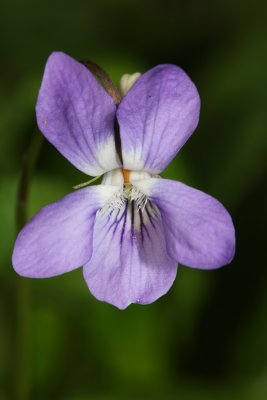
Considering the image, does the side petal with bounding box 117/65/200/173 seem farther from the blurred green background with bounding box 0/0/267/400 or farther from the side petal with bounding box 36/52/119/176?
the blurred green background with bounding box 0/0/267/400

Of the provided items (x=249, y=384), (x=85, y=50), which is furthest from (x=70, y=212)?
(x=85, y=50)

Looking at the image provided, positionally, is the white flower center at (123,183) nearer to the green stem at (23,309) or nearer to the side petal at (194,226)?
the side petal at (194,226)

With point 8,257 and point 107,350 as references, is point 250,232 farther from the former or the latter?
point 8,257

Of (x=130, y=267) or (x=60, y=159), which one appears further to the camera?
(x=60, y=159)

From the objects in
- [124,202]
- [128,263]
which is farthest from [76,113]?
[128,263]

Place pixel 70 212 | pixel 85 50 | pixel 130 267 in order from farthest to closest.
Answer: pixel 85 50, pixel 130 267, pixel 70 212

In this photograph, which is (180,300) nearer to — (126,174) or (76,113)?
(126,174)

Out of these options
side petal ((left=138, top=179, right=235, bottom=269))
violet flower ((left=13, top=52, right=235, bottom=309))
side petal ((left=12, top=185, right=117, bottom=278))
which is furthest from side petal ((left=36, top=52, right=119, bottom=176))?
side petal ((left=138, top=179, right=235, bottom=269))
